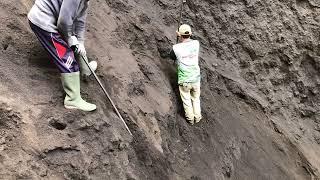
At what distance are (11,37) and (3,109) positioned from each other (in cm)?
113

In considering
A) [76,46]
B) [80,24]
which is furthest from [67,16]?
[80,24]

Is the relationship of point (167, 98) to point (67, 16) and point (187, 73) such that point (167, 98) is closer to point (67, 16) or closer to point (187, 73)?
point (187, 73)

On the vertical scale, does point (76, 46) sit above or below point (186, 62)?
above

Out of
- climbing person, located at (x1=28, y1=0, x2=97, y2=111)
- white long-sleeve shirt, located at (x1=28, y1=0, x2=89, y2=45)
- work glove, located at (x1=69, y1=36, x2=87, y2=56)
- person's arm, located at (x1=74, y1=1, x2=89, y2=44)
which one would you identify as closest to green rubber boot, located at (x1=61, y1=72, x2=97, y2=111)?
climbing person, located at (x1=28, y1=0, x2=97, y2=111)

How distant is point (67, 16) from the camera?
169 inches

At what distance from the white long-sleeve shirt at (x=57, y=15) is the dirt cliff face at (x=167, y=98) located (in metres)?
0.59

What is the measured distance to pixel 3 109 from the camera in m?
4.14

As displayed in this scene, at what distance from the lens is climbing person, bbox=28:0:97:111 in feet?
14.3

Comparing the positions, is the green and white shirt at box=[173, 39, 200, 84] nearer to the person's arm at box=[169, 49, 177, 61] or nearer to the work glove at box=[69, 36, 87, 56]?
the person's arm at box=[169, 49, 177, 61]

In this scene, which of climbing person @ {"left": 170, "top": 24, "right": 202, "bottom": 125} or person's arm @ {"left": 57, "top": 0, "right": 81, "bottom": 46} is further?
climbing person @ {"left": 170, "top": 24, "right": 202, "bottom": 125}

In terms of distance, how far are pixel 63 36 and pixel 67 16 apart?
26 cm

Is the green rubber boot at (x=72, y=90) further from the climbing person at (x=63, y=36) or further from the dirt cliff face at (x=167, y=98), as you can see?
the dirt cliff face at (x=167, y=98)

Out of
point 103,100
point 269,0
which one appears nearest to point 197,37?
point 269,0

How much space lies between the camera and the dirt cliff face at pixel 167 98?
4.29 meters
